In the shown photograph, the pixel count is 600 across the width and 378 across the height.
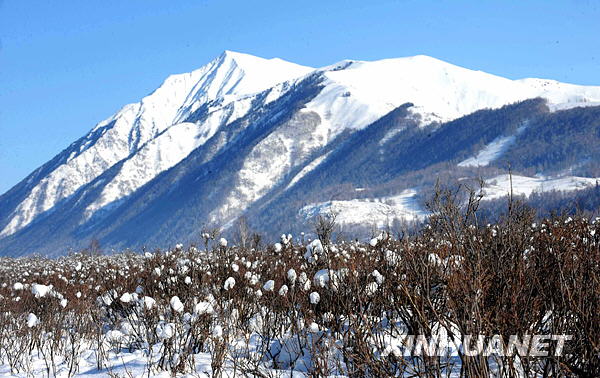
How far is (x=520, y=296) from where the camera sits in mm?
5066

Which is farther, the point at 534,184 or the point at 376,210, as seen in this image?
the point at 376,210

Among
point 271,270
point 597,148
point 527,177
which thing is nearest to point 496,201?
point 527,177

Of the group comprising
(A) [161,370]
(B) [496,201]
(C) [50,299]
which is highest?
(B) [496,201]

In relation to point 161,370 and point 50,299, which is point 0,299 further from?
point 161,370

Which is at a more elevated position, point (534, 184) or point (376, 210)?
point (534, 184)

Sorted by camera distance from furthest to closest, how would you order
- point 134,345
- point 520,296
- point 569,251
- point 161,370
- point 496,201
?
A: point 496,201 → point 134,345 → point 161,370 → point 569,251 → point 520,296

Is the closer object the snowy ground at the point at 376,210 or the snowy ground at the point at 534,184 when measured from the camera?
the snowy ground at the point at 534,184

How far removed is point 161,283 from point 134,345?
2.39 meters

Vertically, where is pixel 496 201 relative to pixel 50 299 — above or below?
above

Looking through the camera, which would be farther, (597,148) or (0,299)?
(597,148)

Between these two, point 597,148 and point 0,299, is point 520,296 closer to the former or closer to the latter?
point 0,299

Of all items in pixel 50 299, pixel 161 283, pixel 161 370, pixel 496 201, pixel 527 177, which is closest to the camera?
pixel 161 370

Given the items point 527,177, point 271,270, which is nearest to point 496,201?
point 527,177

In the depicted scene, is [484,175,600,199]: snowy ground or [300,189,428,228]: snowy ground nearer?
[484,175,600,199]: snowy ground
